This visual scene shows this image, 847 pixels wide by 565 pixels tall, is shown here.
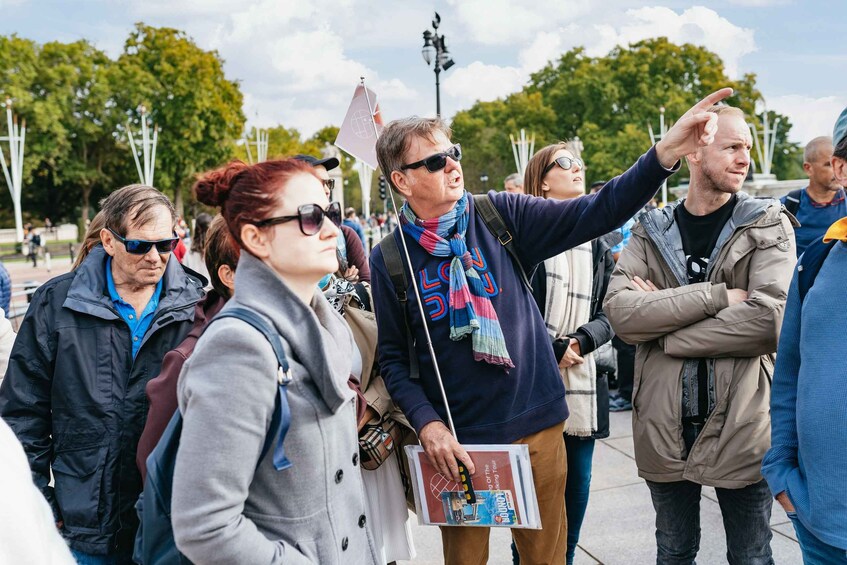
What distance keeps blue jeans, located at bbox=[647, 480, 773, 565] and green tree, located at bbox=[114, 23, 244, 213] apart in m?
42.5

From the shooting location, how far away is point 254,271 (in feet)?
5.68

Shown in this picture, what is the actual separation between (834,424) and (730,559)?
48.6 inches

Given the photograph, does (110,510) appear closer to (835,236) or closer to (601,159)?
(835,236)

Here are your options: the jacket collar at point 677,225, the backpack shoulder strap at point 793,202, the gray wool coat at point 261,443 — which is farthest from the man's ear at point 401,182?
the backpack shoulder strap at point 793,202

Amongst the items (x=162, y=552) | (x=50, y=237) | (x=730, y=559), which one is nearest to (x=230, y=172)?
(x=162, y=552)

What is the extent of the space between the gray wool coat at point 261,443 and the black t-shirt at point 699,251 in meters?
1.49

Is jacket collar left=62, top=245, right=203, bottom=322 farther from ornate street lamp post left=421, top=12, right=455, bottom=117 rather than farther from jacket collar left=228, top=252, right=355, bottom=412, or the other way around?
ornate street lamp post left=421, top=12, right=455, bottom=117

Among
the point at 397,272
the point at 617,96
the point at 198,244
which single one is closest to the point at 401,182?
the point at 397,272

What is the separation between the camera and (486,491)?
2.47 metres

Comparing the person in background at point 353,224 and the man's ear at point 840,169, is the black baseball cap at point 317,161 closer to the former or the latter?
the man's ear at point 840,169

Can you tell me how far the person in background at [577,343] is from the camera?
3.28 meters

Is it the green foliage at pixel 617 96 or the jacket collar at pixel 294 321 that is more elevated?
the green foliage at pixel 617 96

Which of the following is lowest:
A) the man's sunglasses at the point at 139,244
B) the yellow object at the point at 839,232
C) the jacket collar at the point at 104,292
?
the jacket collar at the point at 104,292

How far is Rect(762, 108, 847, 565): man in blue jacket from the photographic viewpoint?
188 cm
